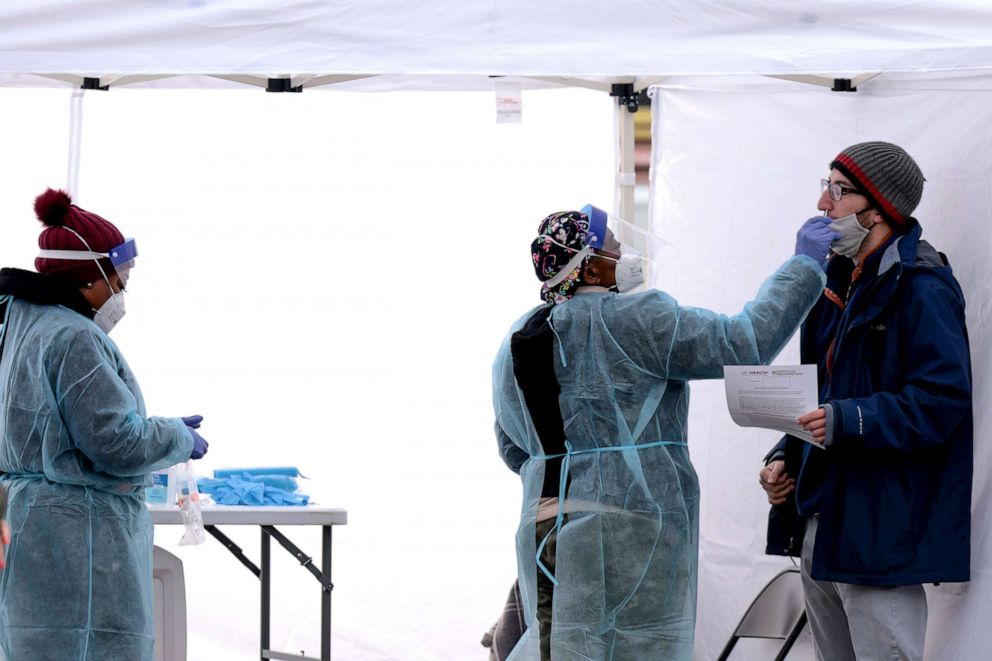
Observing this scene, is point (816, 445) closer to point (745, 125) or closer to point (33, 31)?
point (745, 125)

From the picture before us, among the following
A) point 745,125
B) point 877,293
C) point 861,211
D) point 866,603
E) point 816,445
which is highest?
point 745,125

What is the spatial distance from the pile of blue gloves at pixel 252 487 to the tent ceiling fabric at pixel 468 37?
5.84 ft

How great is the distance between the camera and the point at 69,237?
308 cm

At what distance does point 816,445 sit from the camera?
281 centimetres

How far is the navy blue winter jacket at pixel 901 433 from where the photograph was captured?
268cm

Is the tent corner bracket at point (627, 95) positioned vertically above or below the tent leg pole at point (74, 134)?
above

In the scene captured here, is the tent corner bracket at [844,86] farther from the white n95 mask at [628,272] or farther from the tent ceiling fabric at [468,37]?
the white n95 mask at [628,272]

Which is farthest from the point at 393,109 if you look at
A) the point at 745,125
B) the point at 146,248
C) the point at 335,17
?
the point at 335,17

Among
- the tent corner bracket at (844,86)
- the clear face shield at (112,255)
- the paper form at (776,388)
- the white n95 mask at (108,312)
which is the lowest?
the paper form at (776,388)

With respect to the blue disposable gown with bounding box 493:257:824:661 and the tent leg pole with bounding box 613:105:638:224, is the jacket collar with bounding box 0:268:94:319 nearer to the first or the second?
the blue disposable gown with bounding box 493:257:824:661

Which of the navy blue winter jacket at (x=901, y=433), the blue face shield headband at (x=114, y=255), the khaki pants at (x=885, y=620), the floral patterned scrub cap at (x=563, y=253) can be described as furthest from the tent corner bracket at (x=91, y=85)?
the khaki pants at (x=885, y=620)

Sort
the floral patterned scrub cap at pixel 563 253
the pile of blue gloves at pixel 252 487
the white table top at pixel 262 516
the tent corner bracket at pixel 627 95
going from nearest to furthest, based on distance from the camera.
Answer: the floral patterned scrub cap at pixel 563 253 → the white table top at pixel 262 516 → the pile of blue gloves at pixel 252 487 → the tent corner bracket at pixel 627 95

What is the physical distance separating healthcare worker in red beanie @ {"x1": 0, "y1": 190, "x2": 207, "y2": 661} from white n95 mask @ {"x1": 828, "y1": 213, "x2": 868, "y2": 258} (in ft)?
5.42

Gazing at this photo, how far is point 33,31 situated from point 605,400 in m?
1.51
